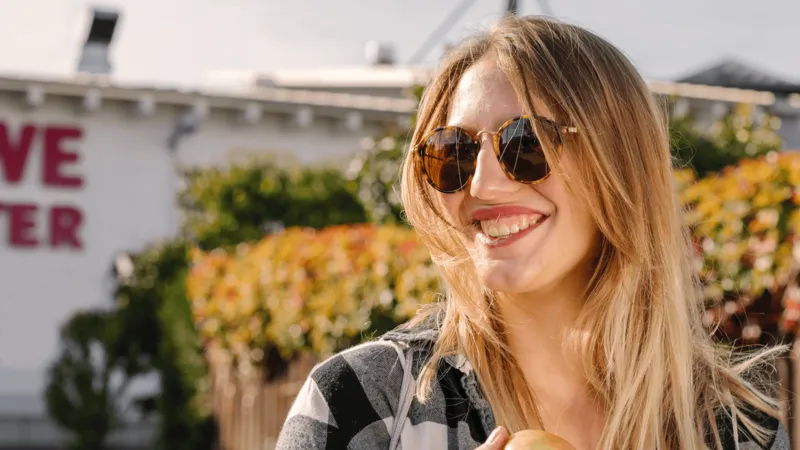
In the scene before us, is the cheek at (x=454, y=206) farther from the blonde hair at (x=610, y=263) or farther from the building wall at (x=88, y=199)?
the building wall at (x=88, y=199)

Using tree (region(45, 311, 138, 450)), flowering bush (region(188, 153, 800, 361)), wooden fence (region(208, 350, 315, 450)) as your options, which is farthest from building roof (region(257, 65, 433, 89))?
wooden fence (region(208, 350, 315, 450))

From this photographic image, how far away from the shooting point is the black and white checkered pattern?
187 cm

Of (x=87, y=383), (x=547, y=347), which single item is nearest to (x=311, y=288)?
(x=547, y=347)

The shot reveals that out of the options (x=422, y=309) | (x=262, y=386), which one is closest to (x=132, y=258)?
(x=262, y=386)

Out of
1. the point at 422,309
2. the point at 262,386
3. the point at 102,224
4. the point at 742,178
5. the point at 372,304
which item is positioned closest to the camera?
the point at 422,309

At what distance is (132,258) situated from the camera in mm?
16328

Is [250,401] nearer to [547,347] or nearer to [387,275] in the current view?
[387,275]

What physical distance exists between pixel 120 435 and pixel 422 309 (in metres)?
14.1

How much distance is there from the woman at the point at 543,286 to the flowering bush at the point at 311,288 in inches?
93.8

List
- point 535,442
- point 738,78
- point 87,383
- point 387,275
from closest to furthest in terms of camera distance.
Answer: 1. point 535,442
2. point 387,275
3. point 87,383
4. point 738,78

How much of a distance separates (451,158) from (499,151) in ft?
0.29

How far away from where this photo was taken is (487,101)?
2051mm

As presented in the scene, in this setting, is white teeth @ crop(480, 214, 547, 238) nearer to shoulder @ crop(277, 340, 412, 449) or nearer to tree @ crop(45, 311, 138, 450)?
shoulder @ crop(277, 340, 412, 449)

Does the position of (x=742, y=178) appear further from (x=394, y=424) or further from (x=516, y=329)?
(x=394, y=424)
